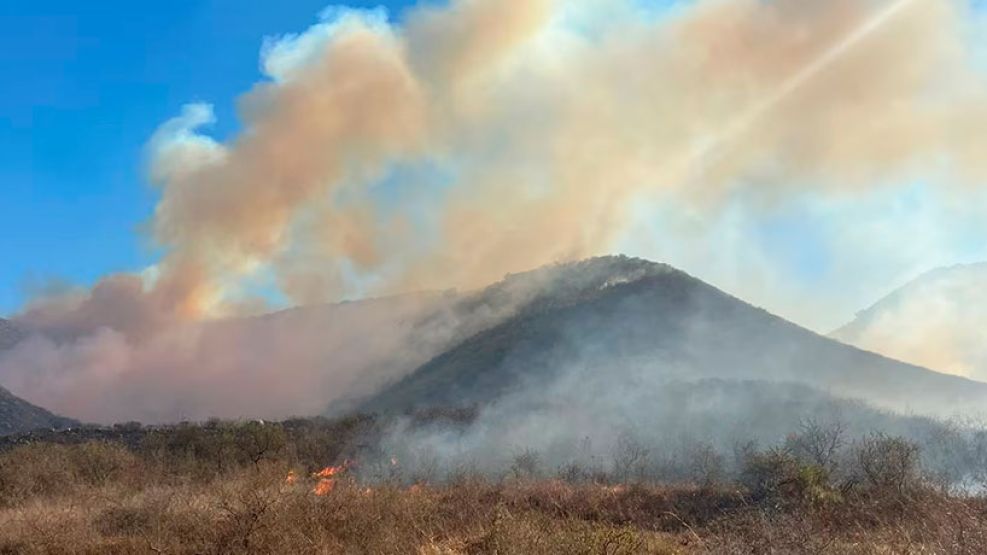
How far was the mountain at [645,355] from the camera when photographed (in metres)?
72.3

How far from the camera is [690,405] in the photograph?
59.6 m

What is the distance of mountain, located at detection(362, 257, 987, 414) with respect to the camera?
72.3m

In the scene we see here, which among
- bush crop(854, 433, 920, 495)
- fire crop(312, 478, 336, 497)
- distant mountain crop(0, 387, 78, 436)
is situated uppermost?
distant mountain crop(0, 387, 78, 436)

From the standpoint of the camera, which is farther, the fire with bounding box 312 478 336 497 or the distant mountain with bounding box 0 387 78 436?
the distant mountain with bounding box 0 387 78 436

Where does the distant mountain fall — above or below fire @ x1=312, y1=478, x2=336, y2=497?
above

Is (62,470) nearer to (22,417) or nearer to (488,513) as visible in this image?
(488,513)

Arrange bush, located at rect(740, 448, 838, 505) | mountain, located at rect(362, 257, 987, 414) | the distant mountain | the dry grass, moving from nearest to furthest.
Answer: the dry grass
bush, located at rect(740, 448, 838, 505)
mountain, located at rect(362, 257, 987, 414)
the distant mountain

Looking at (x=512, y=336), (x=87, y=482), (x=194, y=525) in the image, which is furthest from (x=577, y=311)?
(x=194, y=525)

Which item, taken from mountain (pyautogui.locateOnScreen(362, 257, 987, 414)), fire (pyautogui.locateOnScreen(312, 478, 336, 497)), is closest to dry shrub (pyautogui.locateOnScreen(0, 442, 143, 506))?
fire (pyautogui.locateOnScreen(312, 478, 336, 497))

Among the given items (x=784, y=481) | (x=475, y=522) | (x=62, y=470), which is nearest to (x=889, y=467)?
(x=784, y=481)

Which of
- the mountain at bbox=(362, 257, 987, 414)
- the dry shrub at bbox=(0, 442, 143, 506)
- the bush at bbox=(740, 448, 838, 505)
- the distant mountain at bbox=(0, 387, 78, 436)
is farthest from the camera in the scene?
the distant mountain at bbox=(0, 387, 78, 436)

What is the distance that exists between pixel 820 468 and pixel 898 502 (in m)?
5.15

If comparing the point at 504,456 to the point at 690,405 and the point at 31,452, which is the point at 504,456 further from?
the point at 31,452

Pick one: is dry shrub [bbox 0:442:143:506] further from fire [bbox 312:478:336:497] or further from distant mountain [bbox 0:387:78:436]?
distant mountain [bbox 0:387:78:436]
